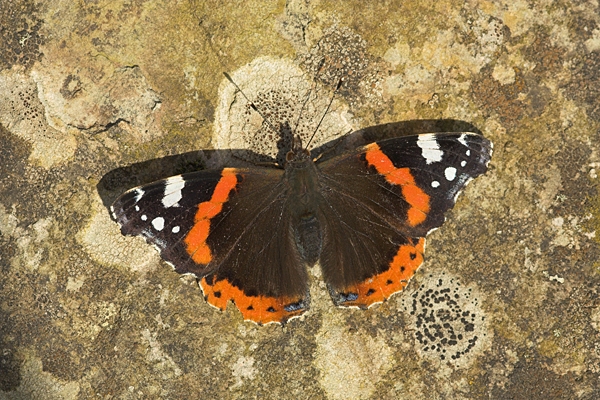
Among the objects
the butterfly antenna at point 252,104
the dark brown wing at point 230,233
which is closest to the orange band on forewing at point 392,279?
the dark brown wing at point 230,233

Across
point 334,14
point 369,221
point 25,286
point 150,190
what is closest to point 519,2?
point 334,14

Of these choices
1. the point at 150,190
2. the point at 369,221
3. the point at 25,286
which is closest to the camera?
the point at 150,190

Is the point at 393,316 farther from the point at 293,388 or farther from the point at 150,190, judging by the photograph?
the point at 150,190

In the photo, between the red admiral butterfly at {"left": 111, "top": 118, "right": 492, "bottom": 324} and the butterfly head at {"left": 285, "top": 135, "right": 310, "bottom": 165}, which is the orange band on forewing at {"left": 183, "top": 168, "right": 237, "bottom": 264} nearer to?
the red admiral butterfly at {"left": 111, "top": 118, "right": 492, "bottom": 324}

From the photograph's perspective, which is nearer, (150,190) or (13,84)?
(150,190)

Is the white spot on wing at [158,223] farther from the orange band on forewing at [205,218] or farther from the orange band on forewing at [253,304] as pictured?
the orange band on forewing at [253,304]

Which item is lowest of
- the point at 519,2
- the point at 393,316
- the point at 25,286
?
A: the point at 393,316

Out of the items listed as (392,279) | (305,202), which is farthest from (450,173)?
(305,202)

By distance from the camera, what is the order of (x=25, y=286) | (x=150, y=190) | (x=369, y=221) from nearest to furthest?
(x=150, y=190) < (x=369, y=221) < (x=25, y=286)
